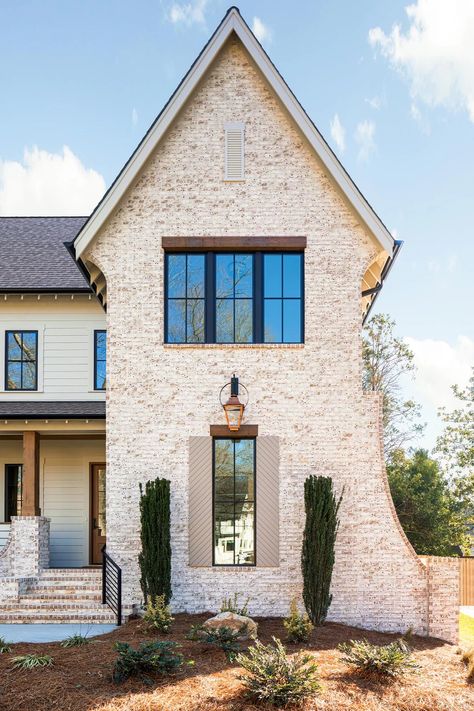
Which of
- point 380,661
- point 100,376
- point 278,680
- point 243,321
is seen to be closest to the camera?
point 278,680

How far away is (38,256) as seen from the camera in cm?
2062

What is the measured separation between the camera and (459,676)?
10078 mm

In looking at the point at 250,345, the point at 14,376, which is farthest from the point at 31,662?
the point at 14,376

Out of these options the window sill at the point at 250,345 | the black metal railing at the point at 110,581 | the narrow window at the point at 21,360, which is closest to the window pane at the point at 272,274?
the window sill at the point at 250,345

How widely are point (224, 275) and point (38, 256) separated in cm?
810

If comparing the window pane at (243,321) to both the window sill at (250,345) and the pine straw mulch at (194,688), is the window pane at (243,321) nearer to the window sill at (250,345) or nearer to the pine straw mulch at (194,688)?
the window sill at (250,345)

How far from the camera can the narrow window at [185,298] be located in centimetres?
1440

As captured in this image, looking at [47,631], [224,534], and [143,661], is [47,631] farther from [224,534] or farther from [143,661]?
[143,661]

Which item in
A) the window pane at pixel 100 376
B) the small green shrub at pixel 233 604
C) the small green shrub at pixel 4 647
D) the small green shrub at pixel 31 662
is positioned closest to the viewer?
the small green shrub at pixel 31 662

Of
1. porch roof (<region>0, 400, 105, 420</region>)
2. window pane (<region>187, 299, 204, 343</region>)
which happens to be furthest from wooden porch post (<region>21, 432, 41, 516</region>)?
window pane (<region>187, 299, 204, 343</region>)

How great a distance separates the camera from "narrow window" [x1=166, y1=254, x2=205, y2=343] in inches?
567

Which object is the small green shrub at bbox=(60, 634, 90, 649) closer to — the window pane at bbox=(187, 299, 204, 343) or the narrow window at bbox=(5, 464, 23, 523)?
the window pane at bbox=(187, 299, 204, 343)

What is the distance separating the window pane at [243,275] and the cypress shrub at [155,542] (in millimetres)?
3829

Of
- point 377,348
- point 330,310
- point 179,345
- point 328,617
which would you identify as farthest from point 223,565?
point 377,348
